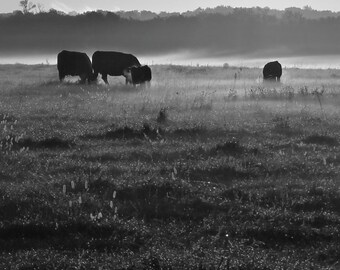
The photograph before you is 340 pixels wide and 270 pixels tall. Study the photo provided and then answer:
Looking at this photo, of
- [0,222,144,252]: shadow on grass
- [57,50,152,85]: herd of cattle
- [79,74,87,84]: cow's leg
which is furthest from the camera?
[79,74,87,84]: cow's leg

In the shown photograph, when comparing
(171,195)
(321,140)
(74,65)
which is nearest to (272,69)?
(74,65)

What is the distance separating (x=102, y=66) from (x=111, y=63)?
2.10ft

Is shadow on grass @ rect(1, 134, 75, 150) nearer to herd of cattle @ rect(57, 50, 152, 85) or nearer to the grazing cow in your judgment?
herd of cattle @ rect(57, 50, 152, 85)

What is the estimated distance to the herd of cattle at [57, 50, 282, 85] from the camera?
109ft

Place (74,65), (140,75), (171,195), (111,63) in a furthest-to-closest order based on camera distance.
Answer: (111,63) < (74,65) < (140,75) < (171,195)

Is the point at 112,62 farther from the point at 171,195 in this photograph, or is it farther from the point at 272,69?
the point at 171,195

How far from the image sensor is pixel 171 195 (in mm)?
7977

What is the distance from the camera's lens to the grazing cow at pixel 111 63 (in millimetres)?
37906

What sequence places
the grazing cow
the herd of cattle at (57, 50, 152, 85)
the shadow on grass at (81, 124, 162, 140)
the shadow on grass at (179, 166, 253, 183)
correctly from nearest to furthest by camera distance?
the shadow on grass at (179, 166, 253, 183) < the shadow on grass at (81, 124, 162, 140) < the herd of cattle at (57, 50, 152, 85) < the grazing cow

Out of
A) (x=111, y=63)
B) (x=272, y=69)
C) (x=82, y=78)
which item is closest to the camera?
(x=82, y=78)

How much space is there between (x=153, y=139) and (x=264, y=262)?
7.01m

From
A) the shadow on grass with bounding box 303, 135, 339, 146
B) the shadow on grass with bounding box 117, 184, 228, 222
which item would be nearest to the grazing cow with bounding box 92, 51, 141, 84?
the shadow on grass with bounding box 303, 135, 339, 146

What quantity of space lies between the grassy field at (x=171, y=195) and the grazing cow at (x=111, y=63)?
75.4 feet

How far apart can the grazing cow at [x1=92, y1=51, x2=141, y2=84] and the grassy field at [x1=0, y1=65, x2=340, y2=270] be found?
23.0 meters
